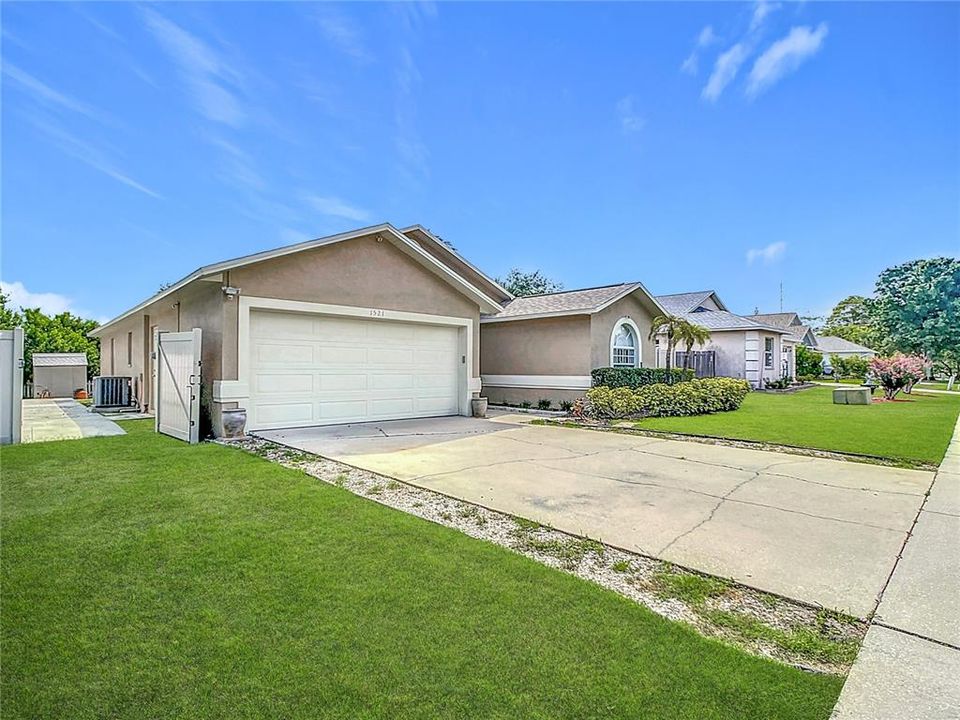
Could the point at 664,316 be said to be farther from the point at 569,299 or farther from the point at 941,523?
the point at 941,523

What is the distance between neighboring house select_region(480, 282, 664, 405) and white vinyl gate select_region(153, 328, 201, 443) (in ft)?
27.8

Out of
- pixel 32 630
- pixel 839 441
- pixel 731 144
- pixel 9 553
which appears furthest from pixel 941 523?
pixel 731 144

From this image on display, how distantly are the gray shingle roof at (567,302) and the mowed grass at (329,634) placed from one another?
36.9ft

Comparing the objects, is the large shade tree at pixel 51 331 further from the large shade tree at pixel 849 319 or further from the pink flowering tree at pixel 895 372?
the large shade tree at pixel 849 319

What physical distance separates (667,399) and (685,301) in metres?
19.1

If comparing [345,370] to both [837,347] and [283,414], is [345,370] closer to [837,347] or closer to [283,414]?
[283,414]

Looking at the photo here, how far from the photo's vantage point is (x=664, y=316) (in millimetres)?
16688

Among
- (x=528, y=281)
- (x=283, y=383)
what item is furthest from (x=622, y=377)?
(x=528, y=281)

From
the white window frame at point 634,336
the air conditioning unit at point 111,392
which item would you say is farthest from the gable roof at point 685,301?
the air conditioning unit at point 111,392

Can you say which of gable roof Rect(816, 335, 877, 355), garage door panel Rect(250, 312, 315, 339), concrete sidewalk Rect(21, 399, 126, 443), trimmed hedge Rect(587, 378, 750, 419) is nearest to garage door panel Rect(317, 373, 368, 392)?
garage door panel Rect(250, 312, 315, 339)

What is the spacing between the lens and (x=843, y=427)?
11.5 metres

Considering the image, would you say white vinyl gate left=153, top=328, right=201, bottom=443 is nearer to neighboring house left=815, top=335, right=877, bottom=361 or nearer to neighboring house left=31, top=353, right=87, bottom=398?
neighboring house left=31, top=353, right=87, bottom=398

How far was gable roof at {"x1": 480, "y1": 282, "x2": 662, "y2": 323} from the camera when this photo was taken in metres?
14.7

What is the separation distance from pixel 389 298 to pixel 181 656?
9.59 metres
